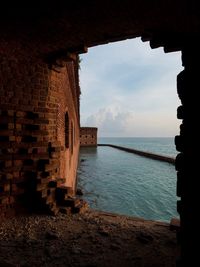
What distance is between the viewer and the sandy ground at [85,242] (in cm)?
301

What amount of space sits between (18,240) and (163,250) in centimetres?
207

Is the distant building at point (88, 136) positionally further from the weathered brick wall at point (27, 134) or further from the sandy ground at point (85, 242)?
the sandy ground at point (85, 242)

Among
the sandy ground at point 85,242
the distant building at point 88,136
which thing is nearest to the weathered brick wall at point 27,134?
the sandy ground at point 85,242

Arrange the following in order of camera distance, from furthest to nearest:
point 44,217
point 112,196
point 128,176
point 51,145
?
point 128,176
point 112,196
point 51,145
point 44,217

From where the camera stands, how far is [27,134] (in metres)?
4.62

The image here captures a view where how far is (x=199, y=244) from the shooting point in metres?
2.71

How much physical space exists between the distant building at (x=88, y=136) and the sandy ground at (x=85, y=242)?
44.2m

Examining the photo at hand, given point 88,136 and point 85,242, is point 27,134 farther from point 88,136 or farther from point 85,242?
point 88,136

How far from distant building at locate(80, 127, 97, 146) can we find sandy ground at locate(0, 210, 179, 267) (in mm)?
44169

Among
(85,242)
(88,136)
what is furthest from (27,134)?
(88,136)

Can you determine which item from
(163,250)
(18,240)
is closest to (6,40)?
(18,240)

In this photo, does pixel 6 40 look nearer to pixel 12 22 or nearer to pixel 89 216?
pixel 12 22

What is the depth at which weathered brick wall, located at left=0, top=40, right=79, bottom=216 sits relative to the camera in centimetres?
432

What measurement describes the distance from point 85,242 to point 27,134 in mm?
2252
